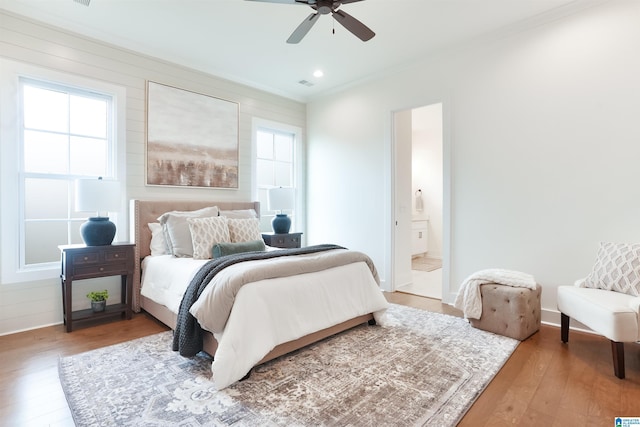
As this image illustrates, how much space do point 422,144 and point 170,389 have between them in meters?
7.00

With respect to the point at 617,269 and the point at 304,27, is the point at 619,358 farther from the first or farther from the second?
the point at 304,27

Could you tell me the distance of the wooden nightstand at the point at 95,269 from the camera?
300cm

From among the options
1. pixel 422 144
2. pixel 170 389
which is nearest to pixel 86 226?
pixel 170 389

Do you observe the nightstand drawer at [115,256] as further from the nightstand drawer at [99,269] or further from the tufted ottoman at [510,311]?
the tufted ottoman at [510,311]

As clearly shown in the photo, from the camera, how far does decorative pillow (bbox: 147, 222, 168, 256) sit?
3531 mm

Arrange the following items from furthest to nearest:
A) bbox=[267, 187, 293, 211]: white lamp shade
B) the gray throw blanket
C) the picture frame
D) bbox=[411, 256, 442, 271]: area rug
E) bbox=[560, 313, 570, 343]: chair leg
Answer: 1. bbox=[411, 256, 442, 271]: area rug
2. bbox=[267, 187, 293, 211]: white lamp shade
3. the picture frame
4. bbox=[560, 313, 570, 343]: chair leg
5. the gray throw blanket

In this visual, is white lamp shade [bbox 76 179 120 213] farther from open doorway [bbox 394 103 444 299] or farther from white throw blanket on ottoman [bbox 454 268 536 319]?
white throw blanket on ottoman [bbox 454 268 536 319]

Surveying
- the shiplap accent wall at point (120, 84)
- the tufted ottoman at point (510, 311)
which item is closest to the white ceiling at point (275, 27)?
the shiplap accent wall at point (120, 84)

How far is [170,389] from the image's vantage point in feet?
6.65

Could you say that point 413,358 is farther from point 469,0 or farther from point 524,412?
point 469,0

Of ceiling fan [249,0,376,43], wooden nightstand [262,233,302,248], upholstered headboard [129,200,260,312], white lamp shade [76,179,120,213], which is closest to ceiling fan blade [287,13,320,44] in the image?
ceiling fan [249,0,376,43]

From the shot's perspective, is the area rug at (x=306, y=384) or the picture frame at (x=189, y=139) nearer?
the area rug at (x=306, y=384)

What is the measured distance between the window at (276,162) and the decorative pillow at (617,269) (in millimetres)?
3929

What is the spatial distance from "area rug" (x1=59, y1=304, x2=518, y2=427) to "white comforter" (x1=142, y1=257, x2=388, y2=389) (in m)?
0.20
